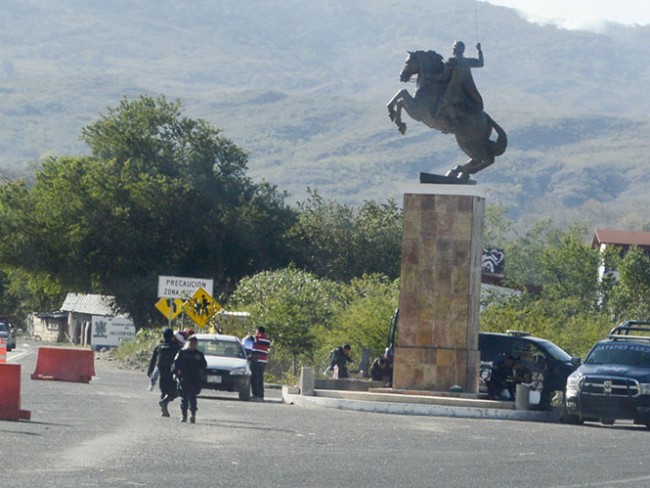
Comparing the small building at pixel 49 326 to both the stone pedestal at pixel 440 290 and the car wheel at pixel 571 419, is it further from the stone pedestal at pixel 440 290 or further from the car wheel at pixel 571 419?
the car wheel at pixel 571 419

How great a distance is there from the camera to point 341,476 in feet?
52.6

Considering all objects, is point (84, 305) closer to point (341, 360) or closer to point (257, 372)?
point (341, 360)

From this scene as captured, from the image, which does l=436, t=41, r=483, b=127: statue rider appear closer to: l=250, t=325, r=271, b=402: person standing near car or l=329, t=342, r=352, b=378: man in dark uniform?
l=250, t=325, r=271, b=402: person standing near car

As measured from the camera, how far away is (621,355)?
2842 centimetres

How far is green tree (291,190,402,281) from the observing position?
245 ft

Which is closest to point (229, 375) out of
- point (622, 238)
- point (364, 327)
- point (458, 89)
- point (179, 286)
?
point (458, 89)

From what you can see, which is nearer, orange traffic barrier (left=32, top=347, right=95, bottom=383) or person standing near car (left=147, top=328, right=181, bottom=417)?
person standing near car (left=147, top=328, right=181, bottom=417)

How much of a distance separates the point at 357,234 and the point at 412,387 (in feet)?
151

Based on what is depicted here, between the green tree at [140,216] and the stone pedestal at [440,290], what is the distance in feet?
122

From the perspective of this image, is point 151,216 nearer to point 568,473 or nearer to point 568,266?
point 568,266

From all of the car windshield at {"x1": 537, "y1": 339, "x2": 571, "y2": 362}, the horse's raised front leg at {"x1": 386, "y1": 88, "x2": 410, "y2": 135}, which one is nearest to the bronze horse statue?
the horse's raised front leg at {"x1": 386, "y1": 88, "x2": 410, "y2": 135}

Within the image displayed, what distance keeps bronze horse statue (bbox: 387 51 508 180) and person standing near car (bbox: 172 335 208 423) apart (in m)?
10.5

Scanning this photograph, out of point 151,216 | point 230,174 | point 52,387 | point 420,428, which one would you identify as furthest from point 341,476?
point 230,174

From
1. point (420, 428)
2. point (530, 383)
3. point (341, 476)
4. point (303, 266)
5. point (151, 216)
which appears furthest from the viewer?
point (303, 266)
